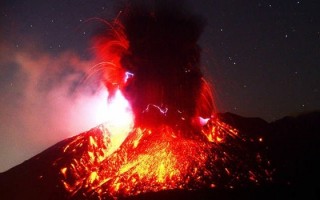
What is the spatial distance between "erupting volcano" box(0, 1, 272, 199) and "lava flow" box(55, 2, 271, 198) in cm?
5

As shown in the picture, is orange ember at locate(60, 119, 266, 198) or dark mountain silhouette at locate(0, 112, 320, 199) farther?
dark mountain silhouette at locate(0, 112, 320, 199)

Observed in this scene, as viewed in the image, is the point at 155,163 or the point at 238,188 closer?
the point at 238,188

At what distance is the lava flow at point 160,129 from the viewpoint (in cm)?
2497

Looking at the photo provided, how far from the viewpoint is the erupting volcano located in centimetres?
2477

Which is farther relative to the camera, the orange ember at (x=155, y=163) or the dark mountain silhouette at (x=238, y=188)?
the dark mountain silhouette at (x=238, y=188)

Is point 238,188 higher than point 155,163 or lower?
lower

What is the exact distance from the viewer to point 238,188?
23938 mm

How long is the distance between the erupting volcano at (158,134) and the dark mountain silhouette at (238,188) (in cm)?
21

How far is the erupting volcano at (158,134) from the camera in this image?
24766 mm

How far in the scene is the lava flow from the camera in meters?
25.0

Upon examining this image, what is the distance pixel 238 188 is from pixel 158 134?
627 centimetres

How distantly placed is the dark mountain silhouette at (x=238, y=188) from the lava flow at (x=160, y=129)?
0.49m

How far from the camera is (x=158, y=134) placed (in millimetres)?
27875

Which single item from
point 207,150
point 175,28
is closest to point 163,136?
point 207,150
